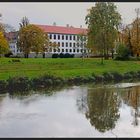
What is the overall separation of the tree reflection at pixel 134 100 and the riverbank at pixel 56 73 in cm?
966

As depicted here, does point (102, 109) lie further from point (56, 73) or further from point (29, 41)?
point (29, 41)

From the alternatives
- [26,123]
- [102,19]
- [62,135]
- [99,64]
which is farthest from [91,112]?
[102,19]

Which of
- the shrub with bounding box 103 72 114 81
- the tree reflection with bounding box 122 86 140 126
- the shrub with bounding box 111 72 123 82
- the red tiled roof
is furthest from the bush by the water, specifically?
the red tiled roof

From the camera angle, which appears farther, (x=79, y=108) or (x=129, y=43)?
(x=129, y=43)

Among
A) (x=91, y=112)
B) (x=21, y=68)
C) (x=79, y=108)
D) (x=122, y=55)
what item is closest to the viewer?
(x=91, y=112)

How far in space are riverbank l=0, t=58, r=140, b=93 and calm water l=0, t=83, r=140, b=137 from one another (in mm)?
4515

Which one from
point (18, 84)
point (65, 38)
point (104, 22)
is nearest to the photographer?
point (18, 84)

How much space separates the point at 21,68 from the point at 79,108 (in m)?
26.7

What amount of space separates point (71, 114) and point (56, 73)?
23.6 meters

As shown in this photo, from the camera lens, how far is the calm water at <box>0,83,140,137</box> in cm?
2206

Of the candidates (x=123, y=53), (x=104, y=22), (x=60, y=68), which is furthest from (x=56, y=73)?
(x=123, y=53)

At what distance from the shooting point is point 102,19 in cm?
7194

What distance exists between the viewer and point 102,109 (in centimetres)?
2972

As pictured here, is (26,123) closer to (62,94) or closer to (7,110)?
(7,110)
